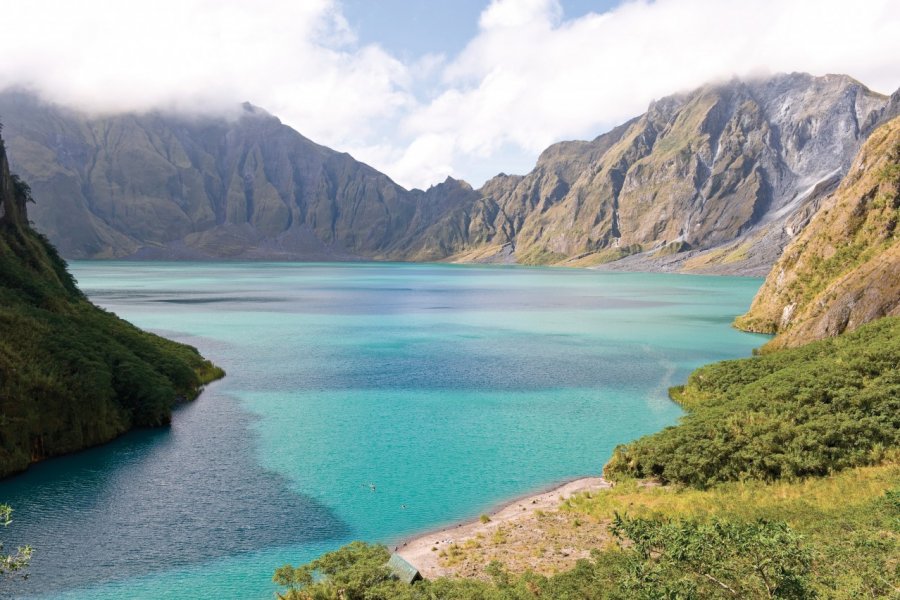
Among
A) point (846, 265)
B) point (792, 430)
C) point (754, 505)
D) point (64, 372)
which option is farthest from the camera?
point (846, 265)

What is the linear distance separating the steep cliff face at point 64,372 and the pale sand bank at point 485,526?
2904cm

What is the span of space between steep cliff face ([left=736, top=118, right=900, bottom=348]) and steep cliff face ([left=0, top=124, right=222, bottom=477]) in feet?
229

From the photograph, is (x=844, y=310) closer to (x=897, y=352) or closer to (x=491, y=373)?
(x=897, y=352)

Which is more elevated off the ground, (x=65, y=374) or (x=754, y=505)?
(x=65, y=374)

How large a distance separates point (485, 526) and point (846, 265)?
243 feet

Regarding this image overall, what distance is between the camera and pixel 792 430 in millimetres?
37312

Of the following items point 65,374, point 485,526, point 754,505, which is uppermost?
point 65,374

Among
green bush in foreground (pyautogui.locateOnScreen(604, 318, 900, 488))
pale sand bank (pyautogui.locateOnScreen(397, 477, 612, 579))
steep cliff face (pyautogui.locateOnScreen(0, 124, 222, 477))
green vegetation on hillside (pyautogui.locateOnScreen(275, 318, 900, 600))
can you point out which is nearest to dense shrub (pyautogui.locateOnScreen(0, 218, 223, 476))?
steep cliff face (pyautogui.locateOnScreen(0, 124, 222, 477))

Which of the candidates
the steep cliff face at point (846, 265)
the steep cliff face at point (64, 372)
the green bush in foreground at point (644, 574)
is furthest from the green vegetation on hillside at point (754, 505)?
the steep cliff face at point (64, 372)

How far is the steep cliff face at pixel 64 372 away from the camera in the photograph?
42.5 metres

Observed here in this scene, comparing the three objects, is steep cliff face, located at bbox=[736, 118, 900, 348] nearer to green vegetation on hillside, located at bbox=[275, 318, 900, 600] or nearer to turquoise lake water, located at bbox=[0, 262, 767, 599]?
turquoise lake water, located at bbox=[0, 262, 767, 599]

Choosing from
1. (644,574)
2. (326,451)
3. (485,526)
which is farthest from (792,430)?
(326,451)

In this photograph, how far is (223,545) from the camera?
1203 inches

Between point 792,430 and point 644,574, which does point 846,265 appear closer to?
point 792,430
